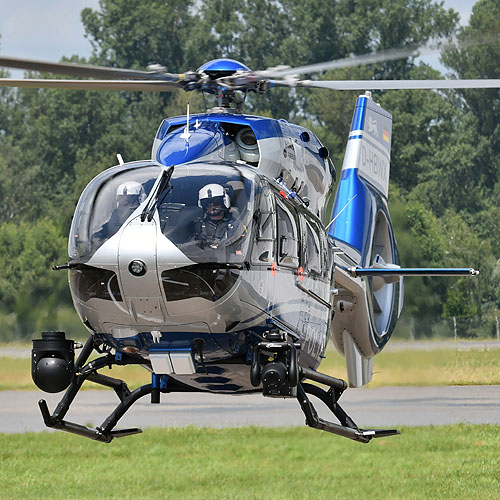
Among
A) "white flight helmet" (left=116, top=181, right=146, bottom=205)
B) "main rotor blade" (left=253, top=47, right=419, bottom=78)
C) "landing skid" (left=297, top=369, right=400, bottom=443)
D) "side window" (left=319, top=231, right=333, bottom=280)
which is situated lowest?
"landing skid" (left=297, top=369, right=400, bottom=443)

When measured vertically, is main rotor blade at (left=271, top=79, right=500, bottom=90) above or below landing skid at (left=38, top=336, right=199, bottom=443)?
above

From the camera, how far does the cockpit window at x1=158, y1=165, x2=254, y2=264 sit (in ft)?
26.2

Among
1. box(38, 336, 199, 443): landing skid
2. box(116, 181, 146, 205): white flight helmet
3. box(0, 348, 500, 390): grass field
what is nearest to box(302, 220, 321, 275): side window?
box(38, 336, 199, 443): landing skid

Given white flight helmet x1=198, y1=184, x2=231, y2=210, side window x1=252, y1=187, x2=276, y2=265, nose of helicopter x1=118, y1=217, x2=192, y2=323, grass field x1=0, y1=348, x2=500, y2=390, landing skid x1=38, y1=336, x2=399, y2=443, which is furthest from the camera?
grass field x1=0, y1=348, x2=500, y2=390

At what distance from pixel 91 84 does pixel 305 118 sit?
3959cm

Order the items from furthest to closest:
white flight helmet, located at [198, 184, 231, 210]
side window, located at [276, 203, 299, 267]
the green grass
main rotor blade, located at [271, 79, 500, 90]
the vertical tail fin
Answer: the green grass, the vertical tail fin, main rotor blade, located at [271, 79, 500, 90], side window, located at [276, 203, 299, 267], white flight helmet, located at [198, 184, 231, 210]

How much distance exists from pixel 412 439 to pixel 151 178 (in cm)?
1269

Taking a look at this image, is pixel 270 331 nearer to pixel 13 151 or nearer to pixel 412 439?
pixel 412 439

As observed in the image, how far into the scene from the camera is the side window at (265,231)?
8500mm

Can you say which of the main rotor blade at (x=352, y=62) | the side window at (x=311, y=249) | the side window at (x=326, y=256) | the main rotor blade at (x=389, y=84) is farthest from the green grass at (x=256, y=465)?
the main rotor blade at (x=352, y=62)

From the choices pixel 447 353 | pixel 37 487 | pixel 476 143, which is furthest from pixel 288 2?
pixel 37 487

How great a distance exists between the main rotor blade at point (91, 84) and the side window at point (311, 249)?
5.85 ft

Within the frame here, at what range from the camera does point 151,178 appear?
27.8ft

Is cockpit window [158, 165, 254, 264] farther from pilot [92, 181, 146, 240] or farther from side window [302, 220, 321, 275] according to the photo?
side window [302, 220, 321, 275]
